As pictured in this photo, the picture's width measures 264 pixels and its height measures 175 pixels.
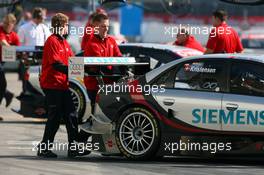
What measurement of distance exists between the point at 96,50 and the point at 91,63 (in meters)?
0.69

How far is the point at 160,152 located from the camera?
436 inches

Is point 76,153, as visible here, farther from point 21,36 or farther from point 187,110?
point 21,36

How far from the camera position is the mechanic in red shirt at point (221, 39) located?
14.7 metres

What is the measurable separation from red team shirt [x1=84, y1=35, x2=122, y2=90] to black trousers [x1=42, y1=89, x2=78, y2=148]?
0.45 meters

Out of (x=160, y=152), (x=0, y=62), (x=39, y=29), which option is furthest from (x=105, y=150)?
(x=39, y=29)

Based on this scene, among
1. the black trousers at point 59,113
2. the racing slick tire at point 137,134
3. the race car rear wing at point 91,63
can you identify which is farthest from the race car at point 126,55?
the racing slick tire at point 137,134

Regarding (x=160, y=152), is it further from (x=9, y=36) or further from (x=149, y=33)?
(x=149, y=33)

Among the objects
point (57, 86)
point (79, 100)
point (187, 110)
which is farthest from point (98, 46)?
point (79, 100)

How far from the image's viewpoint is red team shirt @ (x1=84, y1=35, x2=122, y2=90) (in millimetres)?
12117

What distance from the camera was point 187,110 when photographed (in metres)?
11.0

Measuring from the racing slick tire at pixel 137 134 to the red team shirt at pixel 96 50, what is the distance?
1003 millimetres

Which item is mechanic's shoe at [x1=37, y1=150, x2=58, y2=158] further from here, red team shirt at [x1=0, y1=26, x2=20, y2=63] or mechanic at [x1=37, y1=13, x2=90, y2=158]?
red team shirt at [x1=0, y1=26, x2=20, y2=63]

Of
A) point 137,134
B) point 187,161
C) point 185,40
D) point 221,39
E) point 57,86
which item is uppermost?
point 221,39

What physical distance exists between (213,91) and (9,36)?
712 centimetres
